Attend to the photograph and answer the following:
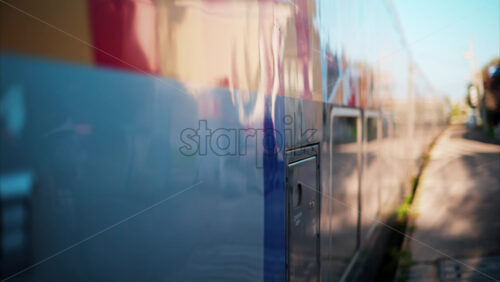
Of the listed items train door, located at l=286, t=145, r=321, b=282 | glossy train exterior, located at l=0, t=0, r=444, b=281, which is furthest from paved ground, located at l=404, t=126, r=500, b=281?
glossy train exterior, located at l=0, t=0, r=444, b=281

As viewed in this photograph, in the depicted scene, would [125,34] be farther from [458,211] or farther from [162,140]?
[458,211]

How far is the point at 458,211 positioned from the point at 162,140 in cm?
720

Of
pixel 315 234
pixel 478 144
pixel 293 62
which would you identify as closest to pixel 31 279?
pixel 293 62

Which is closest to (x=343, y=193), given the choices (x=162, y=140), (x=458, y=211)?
(x=162, y=140)

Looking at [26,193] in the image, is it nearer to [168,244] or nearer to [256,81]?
[168,244]

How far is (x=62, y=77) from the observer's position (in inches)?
28.4

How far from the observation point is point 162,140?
978 millimetres

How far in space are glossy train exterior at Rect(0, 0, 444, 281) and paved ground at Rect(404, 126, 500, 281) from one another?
3.72m

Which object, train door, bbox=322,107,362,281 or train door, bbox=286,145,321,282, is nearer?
train door, bbox=286,145,321,282

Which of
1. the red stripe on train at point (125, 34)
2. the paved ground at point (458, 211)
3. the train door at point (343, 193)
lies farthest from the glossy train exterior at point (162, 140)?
the paved ground at point (458, 211)

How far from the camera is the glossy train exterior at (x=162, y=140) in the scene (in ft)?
2.22

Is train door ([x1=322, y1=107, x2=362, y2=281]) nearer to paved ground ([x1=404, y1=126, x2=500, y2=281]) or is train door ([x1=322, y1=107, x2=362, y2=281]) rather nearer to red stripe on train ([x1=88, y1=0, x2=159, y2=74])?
red stripe on train ([x1=88, y1=0, x2=159, y2=74])

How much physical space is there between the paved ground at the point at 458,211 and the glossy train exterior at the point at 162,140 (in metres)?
3.72

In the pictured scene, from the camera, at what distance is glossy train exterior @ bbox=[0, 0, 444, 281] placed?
26.7 inches
